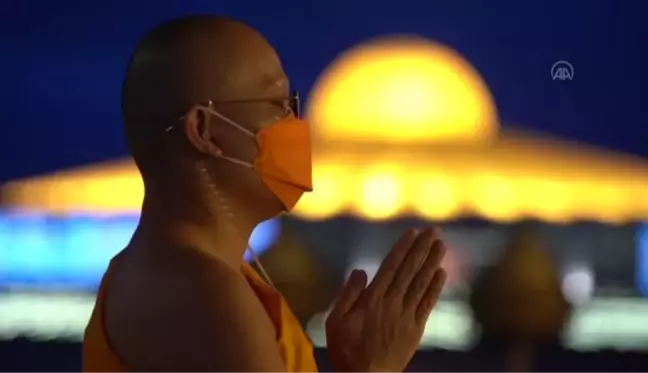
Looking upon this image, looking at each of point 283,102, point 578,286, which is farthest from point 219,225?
point 578,286

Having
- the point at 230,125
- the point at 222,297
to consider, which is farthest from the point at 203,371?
the point at 230,125

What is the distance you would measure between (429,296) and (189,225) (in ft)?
0.76

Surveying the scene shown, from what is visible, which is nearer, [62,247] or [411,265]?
[411,265]

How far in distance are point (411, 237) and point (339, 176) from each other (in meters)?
0.94

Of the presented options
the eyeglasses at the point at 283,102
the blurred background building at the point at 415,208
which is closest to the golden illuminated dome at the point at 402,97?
the blurred background building at the point at 415,208

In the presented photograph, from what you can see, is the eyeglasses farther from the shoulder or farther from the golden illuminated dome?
the golden illuminated dome

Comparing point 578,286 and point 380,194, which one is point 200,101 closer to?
point 380,194

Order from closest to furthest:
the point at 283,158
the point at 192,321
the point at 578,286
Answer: the point at 192,321 < the point at 283,158 < the point at 578,286

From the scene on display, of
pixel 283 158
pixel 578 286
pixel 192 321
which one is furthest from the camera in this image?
pixel 578 286

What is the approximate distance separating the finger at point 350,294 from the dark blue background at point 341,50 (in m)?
0.98

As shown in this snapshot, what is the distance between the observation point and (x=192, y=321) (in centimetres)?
90

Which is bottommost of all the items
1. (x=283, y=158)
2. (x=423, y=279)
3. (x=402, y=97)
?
(x=423, y=279)

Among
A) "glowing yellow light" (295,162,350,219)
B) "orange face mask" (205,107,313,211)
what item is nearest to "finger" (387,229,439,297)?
"orange face mask" (205,107,313,211)

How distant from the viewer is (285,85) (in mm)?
1032
